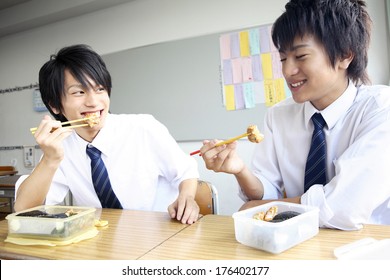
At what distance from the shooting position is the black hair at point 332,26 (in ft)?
3.78

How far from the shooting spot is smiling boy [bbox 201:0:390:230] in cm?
98

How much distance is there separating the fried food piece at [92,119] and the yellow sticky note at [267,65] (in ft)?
6.31

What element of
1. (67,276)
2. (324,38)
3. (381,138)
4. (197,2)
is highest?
(197,2)

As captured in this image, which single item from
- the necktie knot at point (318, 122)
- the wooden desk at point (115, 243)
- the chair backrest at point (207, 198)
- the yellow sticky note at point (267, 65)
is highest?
the yellow sticky note at point (267, 65)

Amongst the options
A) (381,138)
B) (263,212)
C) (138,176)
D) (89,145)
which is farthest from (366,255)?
(89,145)

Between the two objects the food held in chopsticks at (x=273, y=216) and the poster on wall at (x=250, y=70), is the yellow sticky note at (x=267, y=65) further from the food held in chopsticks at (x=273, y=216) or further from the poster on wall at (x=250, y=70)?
the food held in chopsticks at (x=273, y=216)

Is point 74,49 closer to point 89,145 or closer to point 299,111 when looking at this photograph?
A: point 89,145

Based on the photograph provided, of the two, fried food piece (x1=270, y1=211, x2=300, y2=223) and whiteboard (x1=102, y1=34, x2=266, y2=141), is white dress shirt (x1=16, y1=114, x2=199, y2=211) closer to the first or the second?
fried food piece (x1=270, y1=211, x2=300, y2=223)

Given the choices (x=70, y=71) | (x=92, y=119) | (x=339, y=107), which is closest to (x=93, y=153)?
(x=92, y=119)

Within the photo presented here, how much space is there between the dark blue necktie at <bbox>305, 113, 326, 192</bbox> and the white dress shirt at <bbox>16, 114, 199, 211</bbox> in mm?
556

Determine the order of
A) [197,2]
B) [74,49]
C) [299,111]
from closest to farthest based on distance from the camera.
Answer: [299,111]
[74,49]
[197,2]

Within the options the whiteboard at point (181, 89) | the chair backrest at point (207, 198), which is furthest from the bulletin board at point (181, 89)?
the chair backrest at point (207, 198)

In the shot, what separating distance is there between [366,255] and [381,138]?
0.48 meters

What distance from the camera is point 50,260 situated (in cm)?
85
